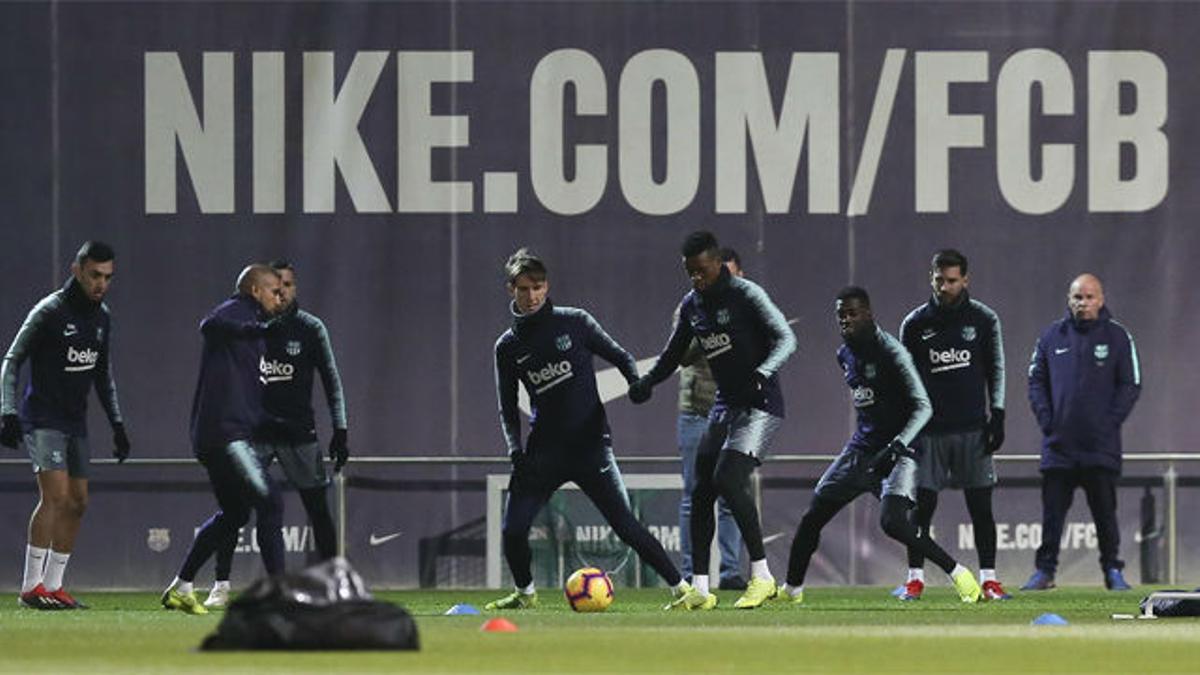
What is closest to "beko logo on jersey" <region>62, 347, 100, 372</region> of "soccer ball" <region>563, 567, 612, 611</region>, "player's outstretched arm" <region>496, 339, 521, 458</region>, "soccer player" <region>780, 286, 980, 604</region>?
"player's outstretched arm" <region>496, 339, 521, 458</region>

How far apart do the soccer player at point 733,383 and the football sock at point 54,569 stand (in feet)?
10.8

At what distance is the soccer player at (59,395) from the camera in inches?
611

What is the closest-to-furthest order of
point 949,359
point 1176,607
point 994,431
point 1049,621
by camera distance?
1. point 1049,621
2. point 1176,607
3. point 994,431
4. point 949,359

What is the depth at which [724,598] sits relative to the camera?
16.6m

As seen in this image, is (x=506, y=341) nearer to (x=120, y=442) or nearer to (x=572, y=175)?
(x=120, y=442)

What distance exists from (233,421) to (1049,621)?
4.22m

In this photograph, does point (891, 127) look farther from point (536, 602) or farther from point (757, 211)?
point (536, 602)

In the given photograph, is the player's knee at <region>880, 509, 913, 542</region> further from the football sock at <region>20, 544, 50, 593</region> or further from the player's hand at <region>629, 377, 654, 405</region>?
the football sock at <region>20, 544, 50, 593</region>

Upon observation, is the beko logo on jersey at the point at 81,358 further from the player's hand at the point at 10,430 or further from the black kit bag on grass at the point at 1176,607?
the black kit bag on grass at the point at 1176,607

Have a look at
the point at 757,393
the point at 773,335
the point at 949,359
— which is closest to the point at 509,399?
the point at 757,393

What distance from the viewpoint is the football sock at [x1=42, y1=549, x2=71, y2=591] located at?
51.2 feet

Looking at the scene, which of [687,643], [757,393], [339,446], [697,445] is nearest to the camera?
[687,643]

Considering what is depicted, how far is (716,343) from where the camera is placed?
14.8 meters

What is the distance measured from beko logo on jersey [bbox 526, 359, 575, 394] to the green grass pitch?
115cm
